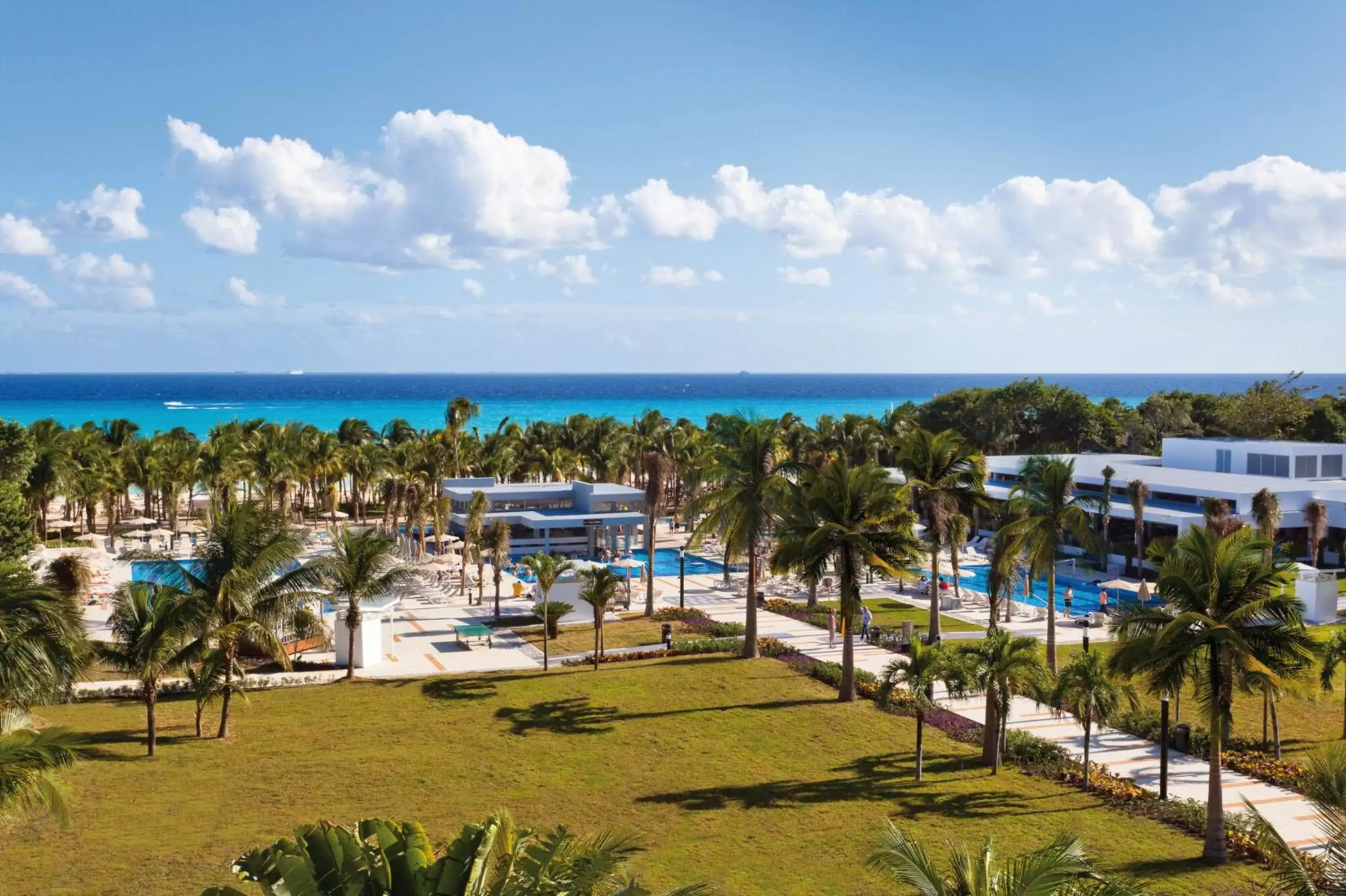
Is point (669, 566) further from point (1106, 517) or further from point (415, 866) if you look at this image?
point (415, 866)

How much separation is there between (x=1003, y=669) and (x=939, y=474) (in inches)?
469

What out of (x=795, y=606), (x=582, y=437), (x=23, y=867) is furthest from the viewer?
(x=582, y=437)

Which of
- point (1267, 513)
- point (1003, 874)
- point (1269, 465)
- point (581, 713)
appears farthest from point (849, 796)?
point (1269, 465)

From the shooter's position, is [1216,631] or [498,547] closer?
[1216,631]

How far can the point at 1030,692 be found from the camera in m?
21.4

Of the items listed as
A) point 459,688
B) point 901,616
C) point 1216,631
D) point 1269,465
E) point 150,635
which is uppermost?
point 1269,465

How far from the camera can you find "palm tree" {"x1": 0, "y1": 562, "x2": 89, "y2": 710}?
1510 cm

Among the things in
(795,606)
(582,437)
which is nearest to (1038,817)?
(795,606)

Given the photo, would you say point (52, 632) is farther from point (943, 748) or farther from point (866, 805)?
point (943, 748)

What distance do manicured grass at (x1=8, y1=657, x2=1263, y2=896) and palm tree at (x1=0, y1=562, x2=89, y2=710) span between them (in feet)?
9.21

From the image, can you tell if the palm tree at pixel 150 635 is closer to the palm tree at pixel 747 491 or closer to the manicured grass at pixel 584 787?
the manicured grass at pixel 584 787

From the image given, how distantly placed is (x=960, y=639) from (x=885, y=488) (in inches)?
370

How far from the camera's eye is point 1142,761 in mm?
22688

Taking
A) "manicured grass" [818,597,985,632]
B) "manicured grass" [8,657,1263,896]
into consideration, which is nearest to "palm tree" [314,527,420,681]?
"manicured grass" [8,657,1263,896]
